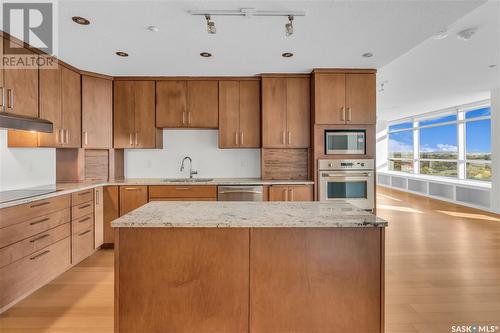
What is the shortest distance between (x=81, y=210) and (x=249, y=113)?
266 cm

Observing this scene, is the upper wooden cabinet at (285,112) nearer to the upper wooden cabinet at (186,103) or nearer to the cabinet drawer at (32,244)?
the upper wooden cabinet at (186,103)

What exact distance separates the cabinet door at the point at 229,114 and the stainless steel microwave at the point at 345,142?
139cm

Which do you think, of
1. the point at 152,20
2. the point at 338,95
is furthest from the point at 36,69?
the point at 338,95

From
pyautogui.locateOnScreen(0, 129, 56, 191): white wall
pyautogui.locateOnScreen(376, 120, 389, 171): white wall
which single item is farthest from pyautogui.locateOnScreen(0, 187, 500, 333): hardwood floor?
pyautogui.locateOnScreen(376, 120, 389, 171): white wall

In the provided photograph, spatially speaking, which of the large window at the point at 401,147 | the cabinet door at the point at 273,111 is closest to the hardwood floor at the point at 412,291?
the cabinet door at the point at 273,111

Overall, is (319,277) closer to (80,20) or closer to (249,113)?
(80,20)

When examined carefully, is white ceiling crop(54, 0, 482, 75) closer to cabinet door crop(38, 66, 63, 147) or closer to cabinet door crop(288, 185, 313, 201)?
cabinet door crop(38, 66, 63, 147)

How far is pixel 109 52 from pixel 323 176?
320 cm

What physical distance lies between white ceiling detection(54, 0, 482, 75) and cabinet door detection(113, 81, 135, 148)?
1.31 ft

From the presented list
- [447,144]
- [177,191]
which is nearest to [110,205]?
[177,191]

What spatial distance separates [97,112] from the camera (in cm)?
402

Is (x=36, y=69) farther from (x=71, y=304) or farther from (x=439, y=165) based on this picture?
(x=439, y=165)

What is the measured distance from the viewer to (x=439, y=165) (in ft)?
26.9

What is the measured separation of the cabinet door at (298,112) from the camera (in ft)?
13.3
